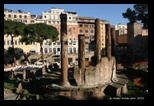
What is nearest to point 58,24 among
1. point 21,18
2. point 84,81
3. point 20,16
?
point 21,18

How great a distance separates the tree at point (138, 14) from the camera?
158ft

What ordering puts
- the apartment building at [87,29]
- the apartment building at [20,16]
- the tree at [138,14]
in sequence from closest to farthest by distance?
the tree at [138,14]
the apartment building at [20,16]
the apartment building at [87,29]

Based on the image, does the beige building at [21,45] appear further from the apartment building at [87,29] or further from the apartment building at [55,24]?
the apartment building at [87,29]

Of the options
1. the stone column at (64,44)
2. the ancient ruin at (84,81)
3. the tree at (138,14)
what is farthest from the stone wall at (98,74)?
the tree at (138,14)

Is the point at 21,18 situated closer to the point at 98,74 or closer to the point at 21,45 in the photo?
the point at 21,45

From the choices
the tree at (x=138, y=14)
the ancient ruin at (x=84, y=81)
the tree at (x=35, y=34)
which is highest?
the tree at (x=138, y=14)

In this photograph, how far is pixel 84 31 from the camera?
61156 millimetres

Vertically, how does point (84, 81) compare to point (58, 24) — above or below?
below

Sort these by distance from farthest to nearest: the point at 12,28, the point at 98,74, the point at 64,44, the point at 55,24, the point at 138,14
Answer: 1. the point at 55,24
2. the point at 138,14
3. the point at 12,28
4. the point at 98,74
5. the point at 64,44

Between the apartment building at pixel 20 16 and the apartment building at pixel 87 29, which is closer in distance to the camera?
the apartment building at pixel 20 16

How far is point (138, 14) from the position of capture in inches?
1980

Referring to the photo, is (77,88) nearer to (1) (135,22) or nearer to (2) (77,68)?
(2) (77,68)

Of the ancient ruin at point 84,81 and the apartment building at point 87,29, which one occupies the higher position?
the apartment building at point 87,29

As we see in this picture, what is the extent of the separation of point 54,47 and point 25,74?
2848cm
